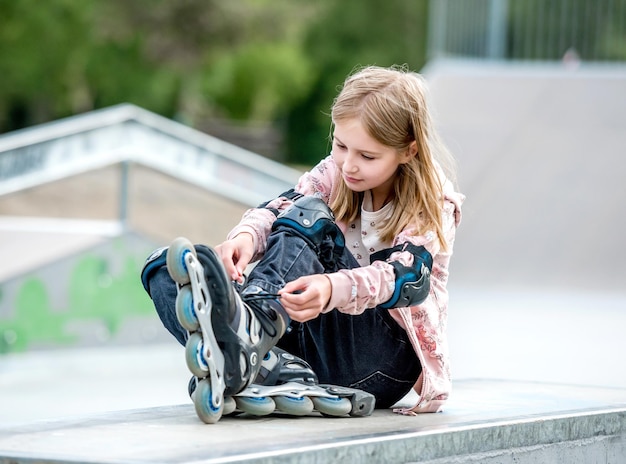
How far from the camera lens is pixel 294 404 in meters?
2.46

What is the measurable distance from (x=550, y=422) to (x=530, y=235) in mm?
5676

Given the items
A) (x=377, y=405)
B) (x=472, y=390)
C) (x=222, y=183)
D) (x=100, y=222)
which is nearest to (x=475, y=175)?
(x=222, y=183)

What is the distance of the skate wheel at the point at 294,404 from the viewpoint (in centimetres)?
246

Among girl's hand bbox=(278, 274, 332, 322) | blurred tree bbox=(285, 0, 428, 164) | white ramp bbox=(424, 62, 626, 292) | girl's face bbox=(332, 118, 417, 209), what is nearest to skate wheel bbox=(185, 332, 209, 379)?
girl's hand bbox=(278, 274, 332, 322)

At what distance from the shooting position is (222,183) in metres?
8.60

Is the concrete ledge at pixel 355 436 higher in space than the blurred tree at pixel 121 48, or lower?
lower

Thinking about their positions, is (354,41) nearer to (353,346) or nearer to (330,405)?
(353,346)

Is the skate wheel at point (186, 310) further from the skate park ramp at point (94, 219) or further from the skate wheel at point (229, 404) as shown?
the skate park ramp at point (94, 219)

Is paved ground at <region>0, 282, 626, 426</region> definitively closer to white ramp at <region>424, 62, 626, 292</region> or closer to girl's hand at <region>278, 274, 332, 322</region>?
white ramp at <region>424, 62, 626, 292</region>

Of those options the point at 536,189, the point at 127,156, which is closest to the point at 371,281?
the point at 127,156

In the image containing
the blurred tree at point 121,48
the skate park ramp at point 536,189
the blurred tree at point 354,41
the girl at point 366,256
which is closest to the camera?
the girl at point 366,256

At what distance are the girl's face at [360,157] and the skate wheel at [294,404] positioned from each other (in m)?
0.55

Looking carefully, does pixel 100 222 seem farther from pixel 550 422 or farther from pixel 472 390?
pixel 550 422

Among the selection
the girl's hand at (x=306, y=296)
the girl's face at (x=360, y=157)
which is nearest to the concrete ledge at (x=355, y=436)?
the girl's hand at (x=306, y=296)
